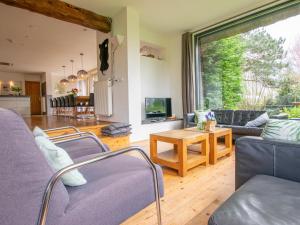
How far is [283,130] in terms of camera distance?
4.20 feet

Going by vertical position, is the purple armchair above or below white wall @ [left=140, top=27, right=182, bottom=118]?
below

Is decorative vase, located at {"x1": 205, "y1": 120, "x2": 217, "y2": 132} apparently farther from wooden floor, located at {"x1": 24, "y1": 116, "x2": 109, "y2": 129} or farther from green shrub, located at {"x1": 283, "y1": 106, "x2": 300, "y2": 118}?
wooden floor, located at {"x1": 24, "y1": 116, "x2": 109, "y2": 129}

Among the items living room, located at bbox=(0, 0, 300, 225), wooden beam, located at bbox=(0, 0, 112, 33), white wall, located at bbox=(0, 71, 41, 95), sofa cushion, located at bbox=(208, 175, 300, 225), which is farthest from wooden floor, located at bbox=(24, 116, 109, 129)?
white wall, located at bbox=(0, 71, 41, 95)

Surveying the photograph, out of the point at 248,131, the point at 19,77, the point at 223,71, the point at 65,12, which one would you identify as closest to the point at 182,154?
the point at 248,131

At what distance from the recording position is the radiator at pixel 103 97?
13.9 ft

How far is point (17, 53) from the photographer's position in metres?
6.75

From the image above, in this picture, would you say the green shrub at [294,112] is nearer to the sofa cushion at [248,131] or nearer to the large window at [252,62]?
the large window at [252,62]

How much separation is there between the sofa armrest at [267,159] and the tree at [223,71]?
3.32m

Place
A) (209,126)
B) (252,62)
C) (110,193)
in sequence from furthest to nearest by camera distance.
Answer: (252,62), (209,126), (110,193)

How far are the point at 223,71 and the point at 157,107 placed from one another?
6.12ft

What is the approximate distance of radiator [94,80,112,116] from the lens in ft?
13.9

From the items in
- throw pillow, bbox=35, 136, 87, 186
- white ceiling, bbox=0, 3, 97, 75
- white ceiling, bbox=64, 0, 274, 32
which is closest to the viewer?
throw pillow, bbox=35, 136, 87, 186

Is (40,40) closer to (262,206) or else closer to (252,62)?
(252,62)

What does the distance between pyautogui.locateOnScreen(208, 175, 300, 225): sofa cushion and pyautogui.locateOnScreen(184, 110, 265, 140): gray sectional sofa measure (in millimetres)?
2466
